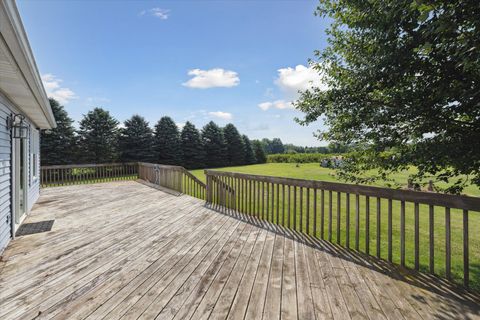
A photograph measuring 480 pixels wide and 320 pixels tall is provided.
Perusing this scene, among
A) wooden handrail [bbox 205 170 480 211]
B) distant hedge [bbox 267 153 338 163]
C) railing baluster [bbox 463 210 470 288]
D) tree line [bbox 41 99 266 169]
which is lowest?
railing baluster [bbox 463 210 470 288]

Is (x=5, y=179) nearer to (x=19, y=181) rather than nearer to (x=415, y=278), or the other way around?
(x=19, y=181)

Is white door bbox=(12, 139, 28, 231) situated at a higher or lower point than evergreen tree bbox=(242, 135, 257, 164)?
lower

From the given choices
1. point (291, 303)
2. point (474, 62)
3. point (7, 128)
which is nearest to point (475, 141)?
point (474, 62)

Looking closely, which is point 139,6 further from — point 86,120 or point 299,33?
point 86,120

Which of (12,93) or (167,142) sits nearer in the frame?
(12,93)

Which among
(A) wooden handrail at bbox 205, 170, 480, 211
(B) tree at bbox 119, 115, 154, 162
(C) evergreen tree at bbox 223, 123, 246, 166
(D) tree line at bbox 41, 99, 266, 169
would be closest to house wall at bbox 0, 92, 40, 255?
(A) wooden handrail at bbox 205, 170, 480, 211

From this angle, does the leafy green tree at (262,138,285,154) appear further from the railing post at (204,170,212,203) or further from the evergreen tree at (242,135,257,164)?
the railing post at (204,170,212,203)

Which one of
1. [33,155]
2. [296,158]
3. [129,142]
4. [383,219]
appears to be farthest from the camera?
[296,158]

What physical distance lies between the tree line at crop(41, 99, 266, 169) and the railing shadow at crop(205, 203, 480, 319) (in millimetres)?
12703

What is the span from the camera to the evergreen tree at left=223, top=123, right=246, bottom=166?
29.7 metres

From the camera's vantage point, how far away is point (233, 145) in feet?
98.6

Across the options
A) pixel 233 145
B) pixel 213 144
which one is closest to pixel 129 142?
pixel 213 144

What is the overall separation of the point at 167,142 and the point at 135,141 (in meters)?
3.30

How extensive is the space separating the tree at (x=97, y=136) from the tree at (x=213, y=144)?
1043 cm
